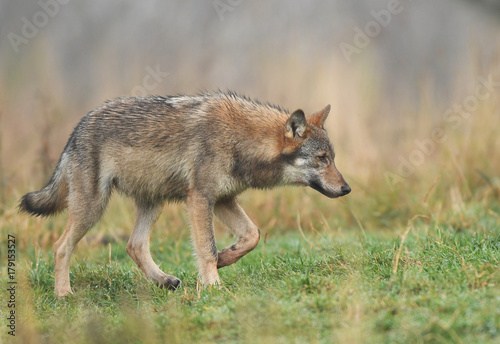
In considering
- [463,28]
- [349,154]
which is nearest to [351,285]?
[349,154]

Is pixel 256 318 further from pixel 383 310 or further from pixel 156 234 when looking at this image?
pixel 156 234

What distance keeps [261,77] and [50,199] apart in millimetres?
6245

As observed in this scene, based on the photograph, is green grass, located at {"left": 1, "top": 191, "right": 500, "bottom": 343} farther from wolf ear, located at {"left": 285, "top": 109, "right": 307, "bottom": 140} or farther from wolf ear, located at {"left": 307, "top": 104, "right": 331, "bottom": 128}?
wolf ear, located at {"left": 307, "top": 104, "right": 331, "bottom": 128}

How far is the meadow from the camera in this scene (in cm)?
428

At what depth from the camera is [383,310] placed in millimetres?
4332

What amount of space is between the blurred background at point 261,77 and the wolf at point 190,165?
287cm

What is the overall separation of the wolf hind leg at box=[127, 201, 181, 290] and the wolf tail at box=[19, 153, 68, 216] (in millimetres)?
820

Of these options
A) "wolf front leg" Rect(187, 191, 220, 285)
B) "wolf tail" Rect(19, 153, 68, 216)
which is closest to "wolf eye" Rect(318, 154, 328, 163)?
"wolf front leg" Rect(187, 191, 220, 285)

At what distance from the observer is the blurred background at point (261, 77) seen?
33.4 ft

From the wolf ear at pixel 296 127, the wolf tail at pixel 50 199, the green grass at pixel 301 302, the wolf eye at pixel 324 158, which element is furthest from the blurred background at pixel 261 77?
the green grass at pixel 301 302

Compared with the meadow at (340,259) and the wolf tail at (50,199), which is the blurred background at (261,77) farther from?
the wolf tail at (50,199)

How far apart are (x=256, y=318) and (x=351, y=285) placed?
2.76 ft

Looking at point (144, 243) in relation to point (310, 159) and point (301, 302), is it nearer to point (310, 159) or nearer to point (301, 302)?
point (310, 159)

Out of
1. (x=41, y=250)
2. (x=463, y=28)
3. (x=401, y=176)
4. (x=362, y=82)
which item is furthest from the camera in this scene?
(x=463, y=28)
